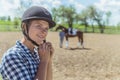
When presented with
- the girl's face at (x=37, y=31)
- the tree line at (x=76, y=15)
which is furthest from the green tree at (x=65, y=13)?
the girl's face at (x=37, y=31)

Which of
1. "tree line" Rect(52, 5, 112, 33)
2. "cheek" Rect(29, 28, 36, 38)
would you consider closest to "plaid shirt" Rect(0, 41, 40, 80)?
"cheek" Rect(29, 28, 36, 38)

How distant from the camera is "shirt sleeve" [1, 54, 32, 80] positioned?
2.06 m

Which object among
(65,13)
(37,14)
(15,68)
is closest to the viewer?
(15,68)

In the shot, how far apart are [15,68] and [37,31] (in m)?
0.31

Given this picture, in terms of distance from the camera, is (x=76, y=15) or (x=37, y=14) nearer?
(x=37, y=14)

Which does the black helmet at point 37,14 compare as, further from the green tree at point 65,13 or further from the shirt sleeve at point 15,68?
the green tree at point 65,13

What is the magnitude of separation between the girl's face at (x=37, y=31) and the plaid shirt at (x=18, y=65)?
0.37 ft

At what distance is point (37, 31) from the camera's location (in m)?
2.24

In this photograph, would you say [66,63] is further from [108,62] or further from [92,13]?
[92,13]

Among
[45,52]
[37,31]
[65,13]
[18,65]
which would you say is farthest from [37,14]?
[65,13]

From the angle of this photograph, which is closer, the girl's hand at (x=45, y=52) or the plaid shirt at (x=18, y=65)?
the plaid shirt at (x=18, y=65)

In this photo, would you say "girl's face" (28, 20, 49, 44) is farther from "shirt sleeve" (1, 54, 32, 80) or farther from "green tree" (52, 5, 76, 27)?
"green tree" (52, 5, 76, 27)

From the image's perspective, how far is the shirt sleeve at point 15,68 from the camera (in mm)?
2061

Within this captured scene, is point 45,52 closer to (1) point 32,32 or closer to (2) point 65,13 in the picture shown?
(1) point 32,32
